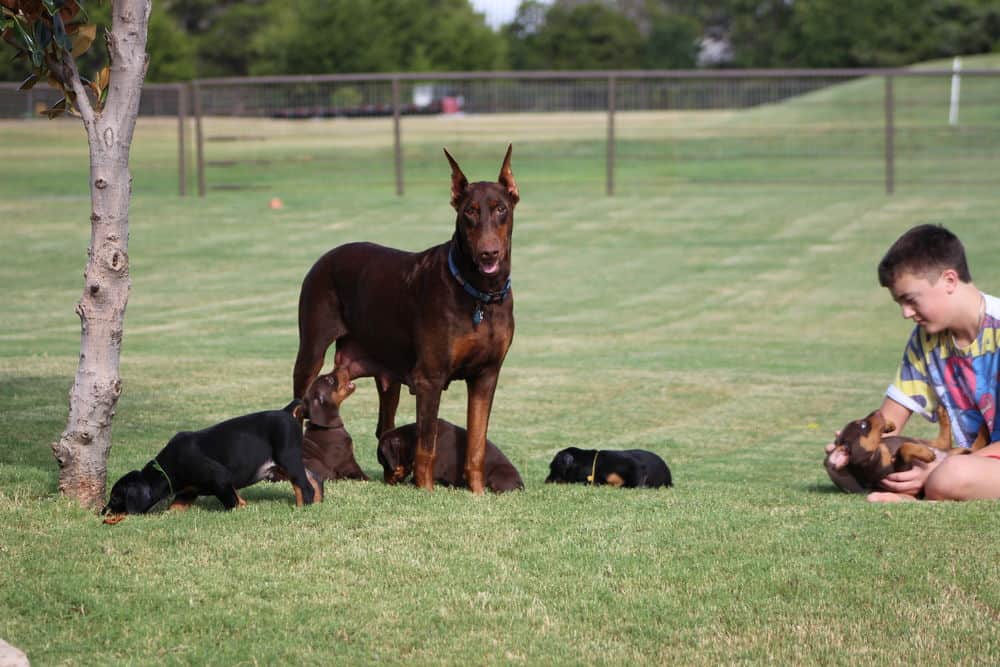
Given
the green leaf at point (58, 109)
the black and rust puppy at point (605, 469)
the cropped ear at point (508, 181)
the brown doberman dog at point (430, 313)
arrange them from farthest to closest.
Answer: the black and rust puppy at point (605, 469) → the cropped ear at point (508, 181) → the brown doberman dog at point (430, 313) → the green leaf at point (58, 109)

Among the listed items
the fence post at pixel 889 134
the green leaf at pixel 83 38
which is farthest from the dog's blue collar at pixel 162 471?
the fence post at pixel 889 134

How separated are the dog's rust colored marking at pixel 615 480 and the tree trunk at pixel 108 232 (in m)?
3.02

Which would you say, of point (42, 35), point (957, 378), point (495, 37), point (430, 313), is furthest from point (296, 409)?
point (495, 37)

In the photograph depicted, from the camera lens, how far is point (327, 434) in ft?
27.2

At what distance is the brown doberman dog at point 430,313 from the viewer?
Result: 745 cm

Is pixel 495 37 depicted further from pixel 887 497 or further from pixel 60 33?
pixel 60 33

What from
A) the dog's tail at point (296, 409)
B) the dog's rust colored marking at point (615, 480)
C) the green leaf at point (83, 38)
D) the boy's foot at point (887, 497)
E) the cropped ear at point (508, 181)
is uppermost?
the green leaf at point (83, 38)

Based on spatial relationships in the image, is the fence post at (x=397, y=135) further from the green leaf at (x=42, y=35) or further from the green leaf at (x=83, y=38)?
the green leaf at (x=42, y=35)

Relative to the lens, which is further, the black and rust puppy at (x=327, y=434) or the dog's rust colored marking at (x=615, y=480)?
the dog's rust colored marking at (x=615, y=480)

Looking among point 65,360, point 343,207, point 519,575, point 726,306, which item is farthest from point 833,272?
point 519,575

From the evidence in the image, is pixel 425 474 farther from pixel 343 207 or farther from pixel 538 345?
pixel 343 207

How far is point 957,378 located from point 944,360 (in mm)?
122

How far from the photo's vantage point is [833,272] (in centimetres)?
2295

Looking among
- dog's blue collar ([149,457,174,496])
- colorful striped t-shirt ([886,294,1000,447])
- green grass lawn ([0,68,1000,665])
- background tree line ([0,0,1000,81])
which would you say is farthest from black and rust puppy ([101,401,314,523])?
background tree line ([0,0,1000,81])
